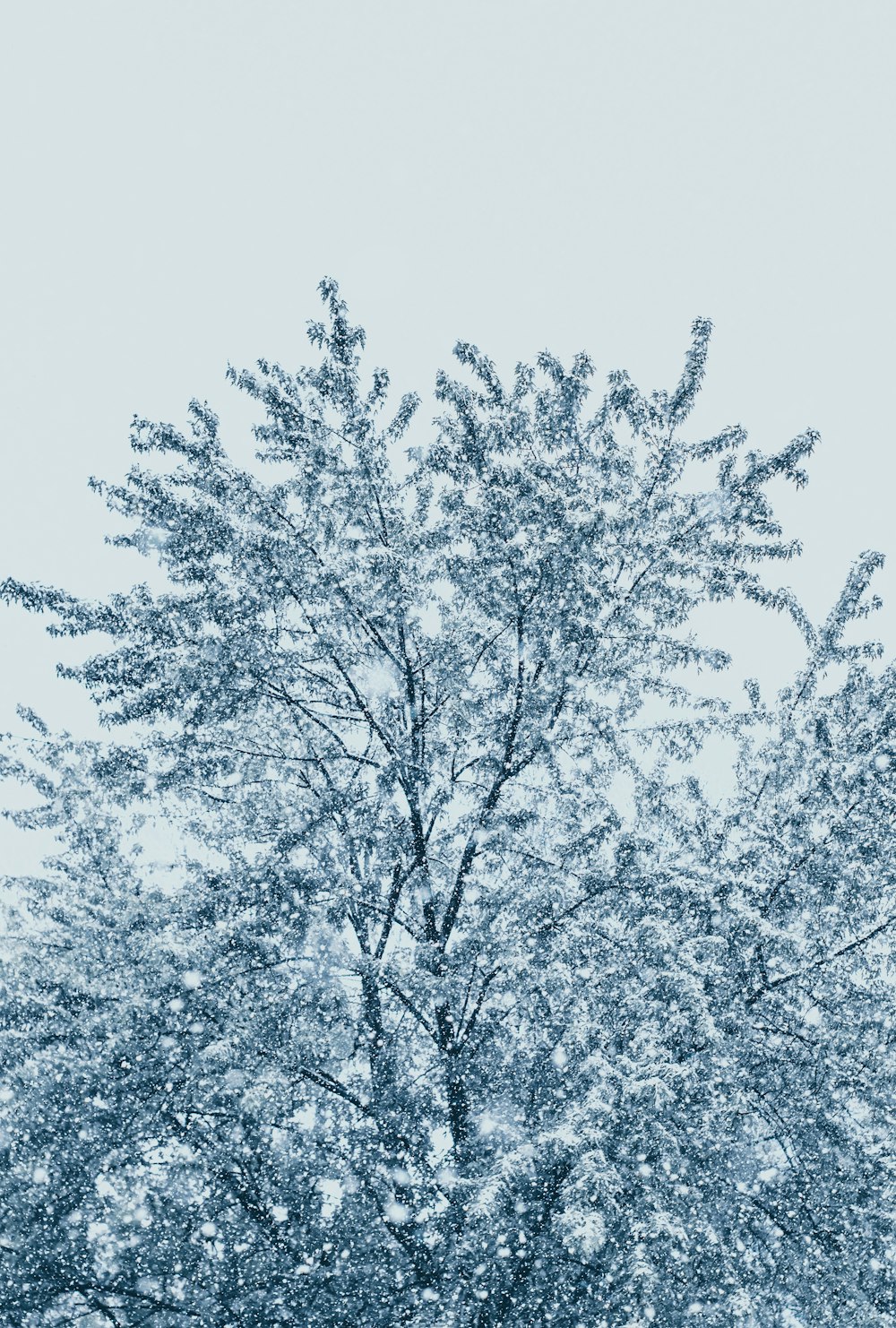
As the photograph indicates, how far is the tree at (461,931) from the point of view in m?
4.71

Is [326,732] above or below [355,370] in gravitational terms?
below

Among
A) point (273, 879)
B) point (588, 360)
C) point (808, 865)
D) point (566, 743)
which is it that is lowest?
point (808, 865)

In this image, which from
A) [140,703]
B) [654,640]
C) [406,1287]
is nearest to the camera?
[406,1287]

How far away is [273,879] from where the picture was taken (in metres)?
5.64

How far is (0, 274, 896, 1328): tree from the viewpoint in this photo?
15.4ft

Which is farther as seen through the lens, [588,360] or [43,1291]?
[588,360]

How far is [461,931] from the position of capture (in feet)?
20.9

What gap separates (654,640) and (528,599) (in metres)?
1.17

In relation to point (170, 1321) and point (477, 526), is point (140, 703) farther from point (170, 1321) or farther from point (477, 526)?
point (170, 1321)

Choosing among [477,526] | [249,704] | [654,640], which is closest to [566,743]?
[654,640]

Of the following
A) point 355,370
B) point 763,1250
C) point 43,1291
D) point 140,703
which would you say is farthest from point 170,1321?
point 355,370

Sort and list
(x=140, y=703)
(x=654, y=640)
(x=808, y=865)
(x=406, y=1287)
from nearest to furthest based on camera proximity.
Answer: (x=406, y=1287) → (x=808, y=865) → (x=140, y=703) → (x=654, y=640)

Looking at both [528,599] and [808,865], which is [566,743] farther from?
[808,865]

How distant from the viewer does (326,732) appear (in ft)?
23.3
